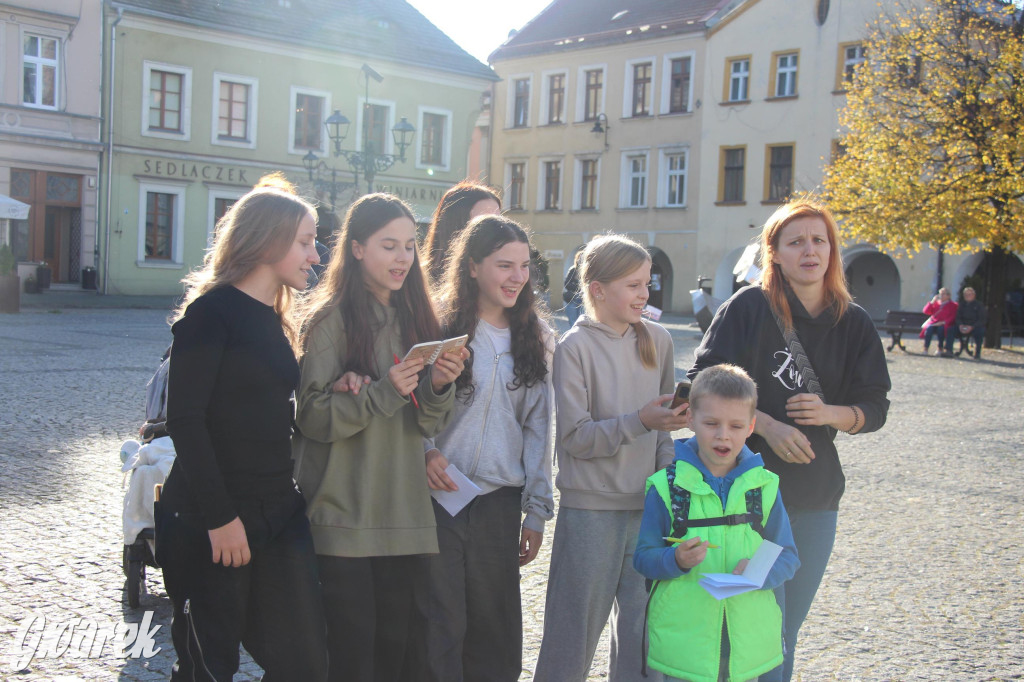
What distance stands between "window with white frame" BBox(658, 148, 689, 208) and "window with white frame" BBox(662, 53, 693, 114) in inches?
61.4

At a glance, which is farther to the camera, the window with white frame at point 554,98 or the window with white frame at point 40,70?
the window with white frame at point 554,98

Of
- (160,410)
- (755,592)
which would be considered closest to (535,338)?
(755,592)

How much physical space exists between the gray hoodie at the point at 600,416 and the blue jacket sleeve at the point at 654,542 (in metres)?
0.31

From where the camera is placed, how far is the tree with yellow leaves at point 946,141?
22734 millimetres

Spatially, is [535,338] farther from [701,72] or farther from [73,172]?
[701,72]

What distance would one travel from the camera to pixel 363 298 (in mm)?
3367

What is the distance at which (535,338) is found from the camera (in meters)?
3.64

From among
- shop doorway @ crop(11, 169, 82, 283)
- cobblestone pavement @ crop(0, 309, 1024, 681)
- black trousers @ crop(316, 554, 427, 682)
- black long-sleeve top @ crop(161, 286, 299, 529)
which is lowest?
cobblestone pavement @ crop(0, 309, 1024, 681)

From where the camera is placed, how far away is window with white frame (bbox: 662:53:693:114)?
126ft

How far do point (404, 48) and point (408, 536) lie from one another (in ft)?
119

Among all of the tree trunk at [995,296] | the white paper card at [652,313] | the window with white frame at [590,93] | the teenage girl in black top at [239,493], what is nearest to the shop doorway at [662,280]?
the window with white frame at [590,93]

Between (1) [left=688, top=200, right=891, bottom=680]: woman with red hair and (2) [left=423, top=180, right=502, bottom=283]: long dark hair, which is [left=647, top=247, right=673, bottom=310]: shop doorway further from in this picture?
(1) [left=688, top=200, right=891, bottom=680]: woman with red hair

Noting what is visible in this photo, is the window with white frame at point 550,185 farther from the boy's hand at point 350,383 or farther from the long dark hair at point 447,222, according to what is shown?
the boy's hand at point 350,383

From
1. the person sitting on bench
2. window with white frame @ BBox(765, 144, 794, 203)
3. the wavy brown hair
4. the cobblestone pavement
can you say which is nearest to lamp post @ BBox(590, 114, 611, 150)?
window with white frame @ BBox(765, 144, 794, 203)
